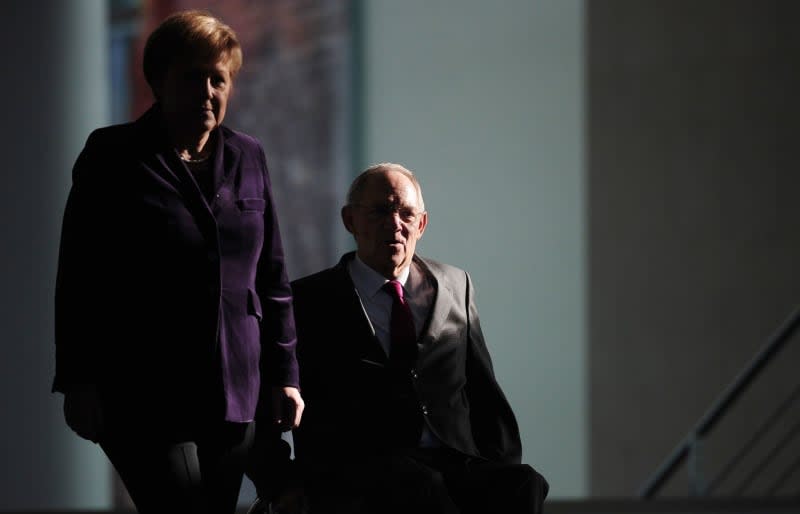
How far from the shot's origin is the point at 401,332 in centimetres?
211

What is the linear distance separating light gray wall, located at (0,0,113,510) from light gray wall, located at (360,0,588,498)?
179 cm

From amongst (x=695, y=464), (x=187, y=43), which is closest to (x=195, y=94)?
(x=187, y=43)

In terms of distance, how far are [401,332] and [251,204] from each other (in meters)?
0.41

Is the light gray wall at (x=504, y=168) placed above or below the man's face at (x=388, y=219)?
below

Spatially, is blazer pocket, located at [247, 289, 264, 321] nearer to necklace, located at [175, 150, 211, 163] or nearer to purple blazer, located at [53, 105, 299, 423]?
purple blazer, located at [53, 105, 299, 423]

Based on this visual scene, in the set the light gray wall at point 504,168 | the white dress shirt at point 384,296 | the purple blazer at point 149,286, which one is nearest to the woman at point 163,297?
the purple blazer at point 149,286

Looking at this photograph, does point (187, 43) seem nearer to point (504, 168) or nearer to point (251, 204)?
point (251, 204)

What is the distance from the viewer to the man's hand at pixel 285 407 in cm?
190

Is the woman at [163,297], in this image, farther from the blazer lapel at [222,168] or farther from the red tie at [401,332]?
the red tie at [401,332]

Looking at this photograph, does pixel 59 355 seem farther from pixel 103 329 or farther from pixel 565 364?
pixel 565 364

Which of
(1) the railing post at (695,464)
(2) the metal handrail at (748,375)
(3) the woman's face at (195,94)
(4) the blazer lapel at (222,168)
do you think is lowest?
(1) the railing post at (695,464)

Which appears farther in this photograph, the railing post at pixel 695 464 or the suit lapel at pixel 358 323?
the railing post at pixel 695 464

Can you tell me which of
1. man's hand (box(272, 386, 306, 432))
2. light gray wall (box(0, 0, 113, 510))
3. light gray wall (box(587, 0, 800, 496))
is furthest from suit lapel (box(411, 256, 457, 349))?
light gray wall (box(587, 0, 800, 496))

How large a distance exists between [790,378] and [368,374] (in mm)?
4604
